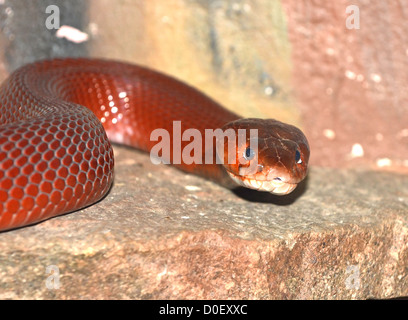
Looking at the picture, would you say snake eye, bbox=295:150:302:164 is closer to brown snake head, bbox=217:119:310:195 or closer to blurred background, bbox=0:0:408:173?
brown snake head, bbox=217:119:310:195

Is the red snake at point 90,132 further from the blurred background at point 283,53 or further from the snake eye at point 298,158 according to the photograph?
the blurred background at point 283,53

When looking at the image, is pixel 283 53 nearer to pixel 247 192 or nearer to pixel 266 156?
pixel 247 192

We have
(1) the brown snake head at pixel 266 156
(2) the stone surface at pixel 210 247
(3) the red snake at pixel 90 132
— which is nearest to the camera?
(2) the stone surface at pixel 210 247

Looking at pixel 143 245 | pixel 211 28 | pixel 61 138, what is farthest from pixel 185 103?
pixel 143 245

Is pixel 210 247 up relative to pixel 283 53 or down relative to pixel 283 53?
down

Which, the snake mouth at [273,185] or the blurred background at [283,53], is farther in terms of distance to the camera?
the blurred background at [283,53]

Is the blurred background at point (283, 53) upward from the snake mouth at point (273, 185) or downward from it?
upward

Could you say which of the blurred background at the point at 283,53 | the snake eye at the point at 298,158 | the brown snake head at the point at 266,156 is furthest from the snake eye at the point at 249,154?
the blurred background at the point at 283,53

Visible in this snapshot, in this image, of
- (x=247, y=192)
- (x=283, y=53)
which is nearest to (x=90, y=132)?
(x=247, y=192)
